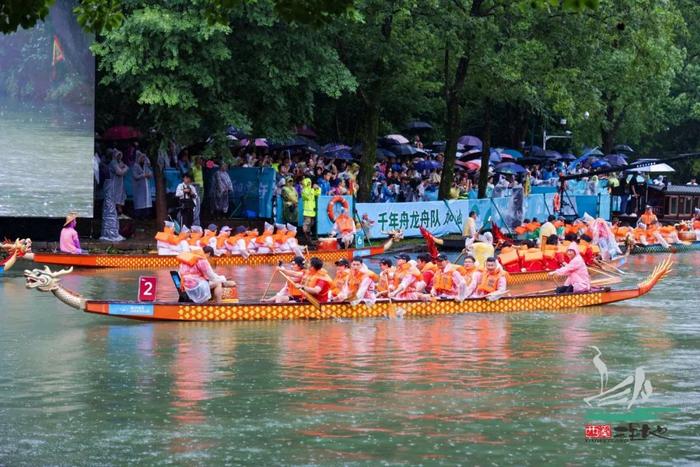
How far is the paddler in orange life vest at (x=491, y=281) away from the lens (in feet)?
76.9

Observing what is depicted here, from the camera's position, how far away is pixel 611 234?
3509 centimetres

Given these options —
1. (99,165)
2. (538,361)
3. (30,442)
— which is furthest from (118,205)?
(30,442)

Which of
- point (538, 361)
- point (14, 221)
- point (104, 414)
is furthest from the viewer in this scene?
point (14, 221)

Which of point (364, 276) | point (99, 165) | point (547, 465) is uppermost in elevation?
point (99, 165)

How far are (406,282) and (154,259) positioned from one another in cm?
916

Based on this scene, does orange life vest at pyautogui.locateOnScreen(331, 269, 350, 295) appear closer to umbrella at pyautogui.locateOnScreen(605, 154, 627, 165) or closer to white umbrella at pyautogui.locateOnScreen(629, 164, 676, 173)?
white umbrella at pyautogui.locateOnScreen(629, 164, 676, 173)

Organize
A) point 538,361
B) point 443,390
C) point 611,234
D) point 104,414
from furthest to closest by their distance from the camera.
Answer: point 611,234
point 538,361
point 443,390
point 104,414

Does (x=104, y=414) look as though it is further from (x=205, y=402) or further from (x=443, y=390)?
(x=443, y=390)

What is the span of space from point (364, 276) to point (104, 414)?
8.02 meters

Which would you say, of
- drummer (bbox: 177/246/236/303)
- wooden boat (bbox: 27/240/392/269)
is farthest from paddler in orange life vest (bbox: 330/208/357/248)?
drummer (bbox: 177/246/236/303)

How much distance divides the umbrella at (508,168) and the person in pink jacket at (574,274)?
70.3 ft

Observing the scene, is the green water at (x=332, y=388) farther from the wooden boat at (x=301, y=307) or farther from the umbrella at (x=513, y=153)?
the umbrella at (x=513, y=153)

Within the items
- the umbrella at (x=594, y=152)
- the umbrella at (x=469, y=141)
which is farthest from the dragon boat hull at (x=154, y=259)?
the umbrella at (x=469, y=141)

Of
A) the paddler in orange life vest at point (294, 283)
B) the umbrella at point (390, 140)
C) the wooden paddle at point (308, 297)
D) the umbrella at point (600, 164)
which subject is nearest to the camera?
the wooden paddle at point (308, 297)
